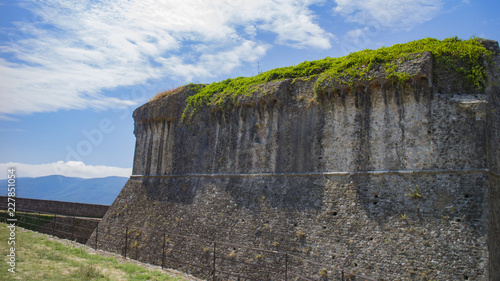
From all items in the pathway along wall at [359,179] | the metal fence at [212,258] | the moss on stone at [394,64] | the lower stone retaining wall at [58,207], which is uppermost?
the moss on stone at [394,64]

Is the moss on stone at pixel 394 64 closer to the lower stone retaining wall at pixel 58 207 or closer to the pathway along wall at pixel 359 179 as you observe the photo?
the pathway along wall at pixel 359 179

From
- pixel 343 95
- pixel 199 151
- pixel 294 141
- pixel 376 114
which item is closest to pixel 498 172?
pixel 376 114

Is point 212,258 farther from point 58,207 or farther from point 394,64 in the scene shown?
point 58,207

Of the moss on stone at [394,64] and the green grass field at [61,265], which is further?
the moss on stone at [394,64]

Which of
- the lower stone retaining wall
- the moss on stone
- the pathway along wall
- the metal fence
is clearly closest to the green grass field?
the metal fence

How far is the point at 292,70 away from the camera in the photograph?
17844 mm

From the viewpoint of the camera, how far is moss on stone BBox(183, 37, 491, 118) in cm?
1295

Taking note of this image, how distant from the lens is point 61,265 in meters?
12.3

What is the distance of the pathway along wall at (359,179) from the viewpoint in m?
11.7

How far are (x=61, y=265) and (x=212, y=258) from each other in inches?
254

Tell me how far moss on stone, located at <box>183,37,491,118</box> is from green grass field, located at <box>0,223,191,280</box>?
32.4ft

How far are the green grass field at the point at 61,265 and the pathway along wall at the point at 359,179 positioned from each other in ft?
15.7

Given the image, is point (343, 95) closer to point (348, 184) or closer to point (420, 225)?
point (348, 184)

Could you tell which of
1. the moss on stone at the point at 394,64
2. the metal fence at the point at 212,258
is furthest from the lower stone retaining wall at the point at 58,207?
the moss on stone at the point at 394,64
